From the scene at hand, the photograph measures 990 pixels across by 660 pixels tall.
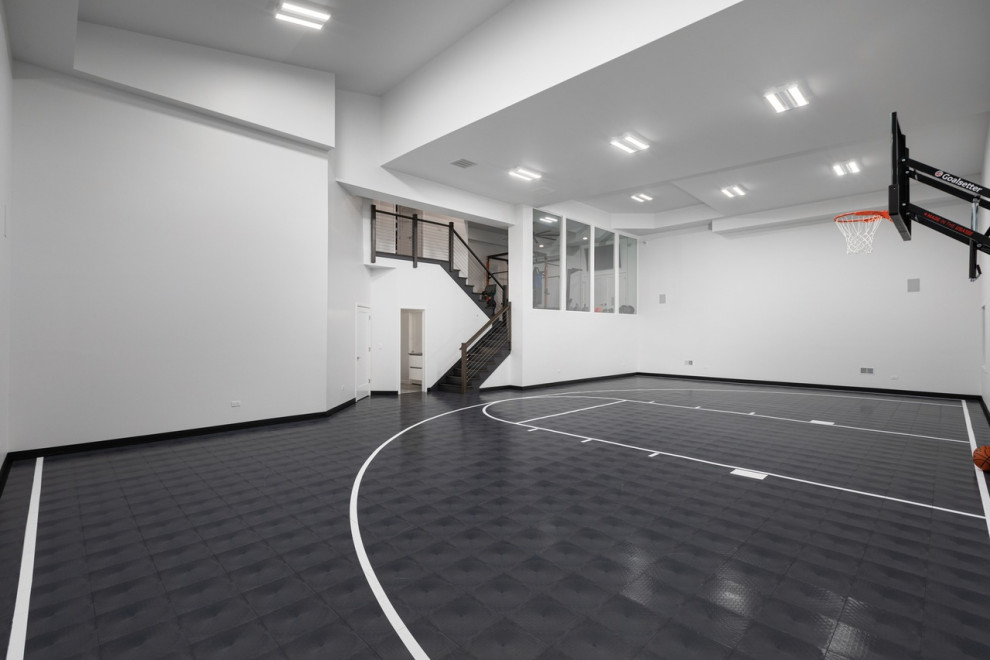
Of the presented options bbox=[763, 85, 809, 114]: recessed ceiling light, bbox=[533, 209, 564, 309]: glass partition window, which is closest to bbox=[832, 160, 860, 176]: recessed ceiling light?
bbox=[763, 85, 809, 114]: recessed ceiling light

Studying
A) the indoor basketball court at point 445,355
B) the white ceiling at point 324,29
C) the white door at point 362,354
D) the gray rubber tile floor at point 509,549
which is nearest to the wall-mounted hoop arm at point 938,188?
the indoor basketball court at point 445,355

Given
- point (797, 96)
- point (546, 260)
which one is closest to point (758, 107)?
point (797, 96)

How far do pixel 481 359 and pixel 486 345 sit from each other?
1.65ft

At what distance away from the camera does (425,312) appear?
39.4ft

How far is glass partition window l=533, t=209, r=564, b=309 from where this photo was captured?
1282 cm

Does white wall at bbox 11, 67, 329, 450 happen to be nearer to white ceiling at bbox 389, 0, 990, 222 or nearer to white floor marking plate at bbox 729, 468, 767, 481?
white ceiling at bbox 389, 0, 990, 222

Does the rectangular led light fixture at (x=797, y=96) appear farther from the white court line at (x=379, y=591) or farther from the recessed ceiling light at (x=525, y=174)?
the white court line at (x=379, y=591)

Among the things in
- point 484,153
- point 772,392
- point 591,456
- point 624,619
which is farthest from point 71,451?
point 772,392

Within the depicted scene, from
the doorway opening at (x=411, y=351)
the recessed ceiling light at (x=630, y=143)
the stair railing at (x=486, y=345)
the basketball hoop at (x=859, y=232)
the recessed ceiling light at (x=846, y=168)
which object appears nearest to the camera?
the recessed ceiling light at (x=630, y=143)

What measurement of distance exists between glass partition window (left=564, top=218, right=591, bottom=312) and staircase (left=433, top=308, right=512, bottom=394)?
7.53 ft

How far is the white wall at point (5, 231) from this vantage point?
491 cm

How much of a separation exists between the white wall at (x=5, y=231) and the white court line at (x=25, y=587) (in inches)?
55.9

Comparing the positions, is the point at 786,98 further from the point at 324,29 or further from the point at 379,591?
the point at 379,591

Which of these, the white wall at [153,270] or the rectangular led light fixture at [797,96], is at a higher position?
the rectangular led light fixture at [797,96]
